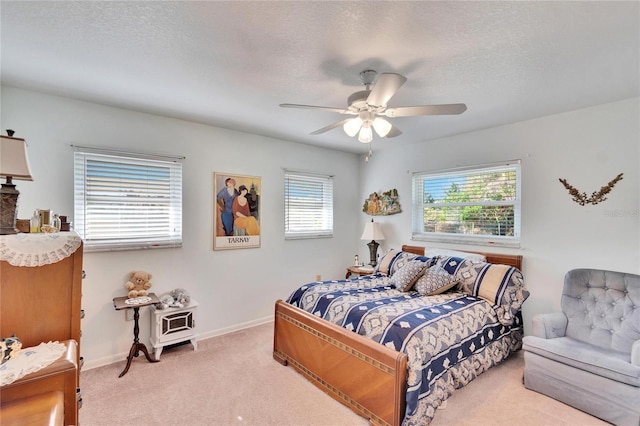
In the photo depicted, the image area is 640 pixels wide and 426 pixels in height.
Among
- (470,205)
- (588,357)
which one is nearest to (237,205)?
(470,205)

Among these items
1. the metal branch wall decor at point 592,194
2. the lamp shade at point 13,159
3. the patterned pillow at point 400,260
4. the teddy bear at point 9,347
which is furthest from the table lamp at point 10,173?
the metal branch wall decor at point 592,194

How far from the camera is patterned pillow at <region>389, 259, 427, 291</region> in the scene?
9.98ft

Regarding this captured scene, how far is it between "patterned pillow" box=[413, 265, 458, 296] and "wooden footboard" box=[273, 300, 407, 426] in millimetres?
1026

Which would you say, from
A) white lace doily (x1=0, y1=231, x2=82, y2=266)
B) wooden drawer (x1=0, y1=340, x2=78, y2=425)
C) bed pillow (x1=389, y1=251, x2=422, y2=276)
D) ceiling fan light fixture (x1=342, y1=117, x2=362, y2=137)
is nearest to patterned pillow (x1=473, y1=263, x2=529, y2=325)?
bed pillow (x1=389, y1=251, x2=422, y2=276)

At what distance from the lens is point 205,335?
3.55 m

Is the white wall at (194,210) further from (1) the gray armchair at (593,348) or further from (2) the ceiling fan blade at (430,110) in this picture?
(1) the gray armchair at (593,348)

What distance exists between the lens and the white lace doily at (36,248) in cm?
137

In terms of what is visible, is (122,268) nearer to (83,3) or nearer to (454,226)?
(83,3)

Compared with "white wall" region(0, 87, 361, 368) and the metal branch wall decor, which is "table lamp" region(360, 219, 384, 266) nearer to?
"white wall" region(0, 87, 361, 368)

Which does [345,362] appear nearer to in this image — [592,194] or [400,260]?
[400,260]

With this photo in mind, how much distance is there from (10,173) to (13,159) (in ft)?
0.25

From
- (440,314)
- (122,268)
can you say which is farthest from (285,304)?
(122,268)

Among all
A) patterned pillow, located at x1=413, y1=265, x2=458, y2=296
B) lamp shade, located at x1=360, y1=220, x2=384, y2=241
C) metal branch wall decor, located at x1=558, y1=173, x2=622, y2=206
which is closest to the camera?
metal branch wall decor, located at x1=558, y1=173, x2=622, y2=206

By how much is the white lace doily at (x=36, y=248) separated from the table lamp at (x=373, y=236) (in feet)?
12.1
